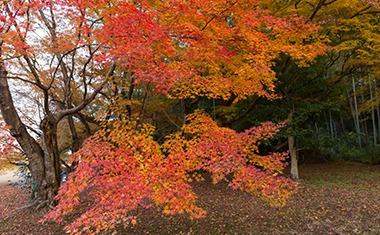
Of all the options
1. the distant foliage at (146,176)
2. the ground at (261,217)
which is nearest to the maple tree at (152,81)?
the distant foliage at (146,176)

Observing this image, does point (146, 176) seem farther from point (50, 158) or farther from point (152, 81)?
point (50, 158)

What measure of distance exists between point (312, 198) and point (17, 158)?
11611mm

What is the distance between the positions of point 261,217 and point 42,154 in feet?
22.0

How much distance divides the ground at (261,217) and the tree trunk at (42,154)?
0.67 metres

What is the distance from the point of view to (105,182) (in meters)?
4.50

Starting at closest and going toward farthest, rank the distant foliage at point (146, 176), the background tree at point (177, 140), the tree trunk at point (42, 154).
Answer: the distant foliage at point (146, 176)
the background tree at point (177, 140)
the tree trunk at point (42, 154)

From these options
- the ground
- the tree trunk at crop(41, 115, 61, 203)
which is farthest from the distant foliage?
the tree trunk at crop(41, 115, 61, 203)

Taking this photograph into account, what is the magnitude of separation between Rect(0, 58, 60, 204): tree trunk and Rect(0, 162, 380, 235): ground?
0.67 m

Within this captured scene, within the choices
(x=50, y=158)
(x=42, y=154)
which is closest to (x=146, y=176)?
(x=50, y=158)

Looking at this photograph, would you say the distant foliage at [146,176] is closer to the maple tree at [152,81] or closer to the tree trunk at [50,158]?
the maple tree at [152,81]

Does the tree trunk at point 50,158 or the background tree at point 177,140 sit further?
the tree trunk at point 50,158

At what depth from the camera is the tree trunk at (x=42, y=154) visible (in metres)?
6.83

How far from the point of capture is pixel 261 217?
21.9ft

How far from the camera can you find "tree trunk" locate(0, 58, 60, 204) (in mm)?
6832
